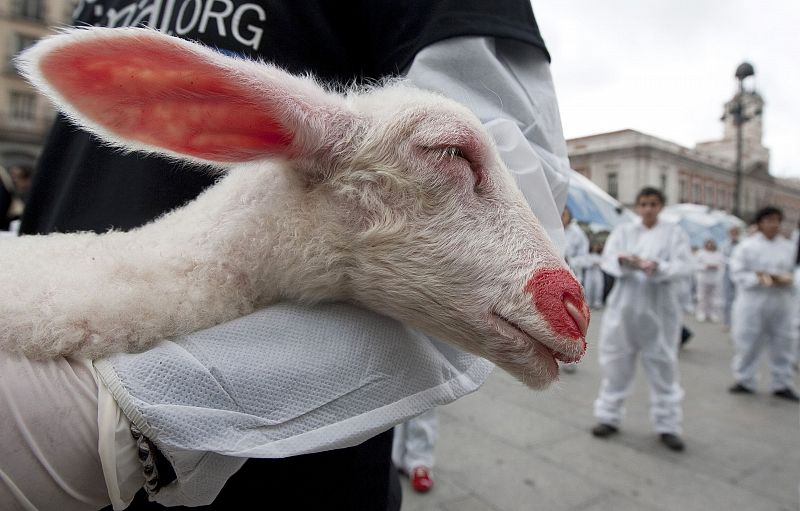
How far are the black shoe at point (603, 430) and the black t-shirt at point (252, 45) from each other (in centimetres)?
458

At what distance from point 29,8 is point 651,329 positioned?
35.2 m

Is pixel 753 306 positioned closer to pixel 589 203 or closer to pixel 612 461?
pixel 589 203

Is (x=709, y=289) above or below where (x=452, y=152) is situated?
below

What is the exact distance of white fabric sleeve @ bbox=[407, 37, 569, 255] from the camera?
1.24m

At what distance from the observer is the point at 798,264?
21.6ft

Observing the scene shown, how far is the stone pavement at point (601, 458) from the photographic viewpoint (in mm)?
3781

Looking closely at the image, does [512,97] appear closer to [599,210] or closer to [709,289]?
[599,210]

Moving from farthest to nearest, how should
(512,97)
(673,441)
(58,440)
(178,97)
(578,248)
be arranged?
(578,248), (673,441), (512,97), (178,97), (58,440)

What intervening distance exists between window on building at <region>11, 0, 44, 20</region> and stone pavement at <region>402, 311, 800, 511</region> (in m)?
33.1

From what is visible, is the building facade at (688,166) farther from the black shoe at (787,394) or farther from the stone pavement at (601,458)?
the black shoe at (787,394)

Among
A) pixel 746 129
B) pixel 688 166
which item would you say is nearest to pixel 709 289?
pixel 746 129

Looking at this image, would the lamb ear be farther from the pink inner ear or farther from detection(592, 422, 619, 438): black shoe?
detection(592, 422, 619, 438): black shoe

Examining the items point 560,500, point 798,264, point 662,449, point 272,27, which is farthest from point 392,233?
point 798,264

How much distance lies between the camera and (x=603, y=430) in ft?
16.4
